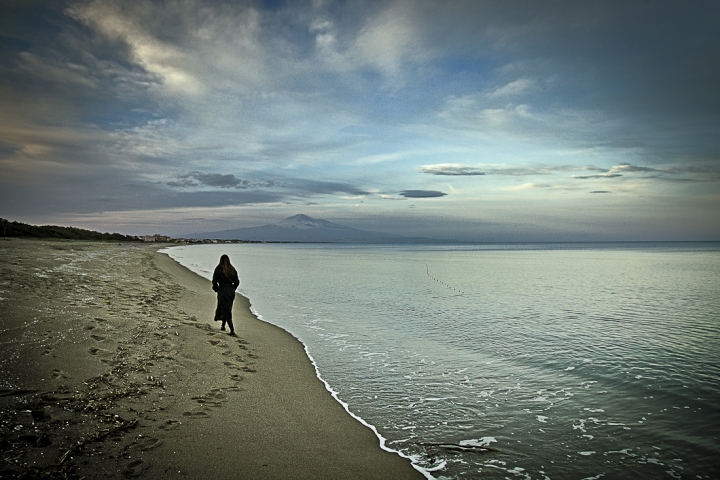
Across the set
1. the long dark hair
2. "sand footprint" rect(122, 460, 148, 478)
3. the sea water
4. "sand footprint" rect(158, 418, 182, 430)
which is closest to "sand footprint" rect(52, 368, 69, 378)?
"sand footprint" rect(158, 418, 182, 430)

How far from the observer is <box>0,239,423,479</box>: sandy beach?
507cm

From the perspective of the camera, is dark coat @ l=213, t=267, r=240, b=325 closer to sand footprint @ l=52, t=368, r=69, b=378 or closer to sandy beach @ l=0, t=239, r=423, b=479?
sandy beach @ l=0, t=239, r=423, b=479

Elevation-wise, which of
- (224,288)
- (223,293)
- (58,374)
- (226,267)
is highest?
(226,267)

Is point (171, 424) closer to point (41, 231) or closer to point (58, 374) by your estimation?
point (58, 374)

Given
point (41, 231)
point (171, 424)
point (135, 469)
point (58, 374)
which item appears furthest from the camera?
point (41, 231)

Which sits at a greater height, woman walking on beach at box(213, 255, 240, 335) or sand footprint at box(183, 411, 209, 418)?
woman walking on beach at box(213, 255, 240, 335)

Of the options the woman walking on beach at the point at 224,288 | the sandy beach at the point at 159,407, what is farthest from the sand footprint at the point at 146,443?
the woman walking on beach at the point at 224,288

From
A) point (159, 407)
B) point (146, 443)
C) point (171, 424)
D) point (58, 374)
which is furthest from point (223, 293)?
point (146, 443)

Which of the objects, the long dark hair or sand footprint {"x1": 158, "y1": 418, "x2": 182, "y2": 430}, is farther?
the long dark hair

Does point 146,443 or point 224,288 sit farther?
point 224,288

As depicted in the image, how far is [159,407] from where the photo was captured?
6.64 m

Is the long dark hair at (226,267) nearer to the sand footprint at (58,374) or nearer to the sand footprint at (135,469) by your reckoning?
the sand footprint at (58,374)

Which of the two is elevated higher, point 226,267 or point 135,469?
point 226,267

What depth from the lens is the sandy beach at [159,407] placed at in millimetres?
5070
